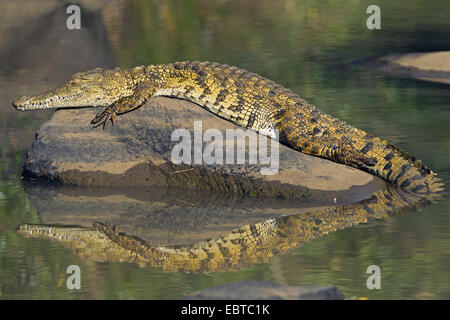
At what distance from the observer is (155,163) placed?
27.6 ft

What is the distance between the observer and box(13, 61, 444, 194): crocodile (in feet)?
27.2

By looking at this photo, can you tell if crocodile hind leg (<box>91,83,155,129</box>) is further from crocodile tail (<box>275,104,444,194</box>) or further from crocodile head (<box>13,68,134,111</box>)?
crocodile tail (<box>275,104,444,194</box>)

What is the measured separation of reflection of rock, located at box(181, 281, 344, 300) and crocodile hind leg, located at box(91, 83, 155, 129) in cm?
362

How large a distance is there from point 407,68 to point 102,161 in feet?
22.0

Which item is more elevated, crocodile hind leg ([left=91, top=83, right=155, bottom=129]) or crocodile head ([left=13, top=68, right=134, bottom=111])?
crocodile head ([left=13, top=68, right=134, bottom=111])

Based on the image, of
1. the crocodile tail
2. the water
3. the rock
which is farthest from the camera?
the crocodile tail

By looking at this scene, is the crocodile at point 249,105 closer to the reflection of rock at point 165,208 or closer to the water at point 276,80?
the water at point 276,80

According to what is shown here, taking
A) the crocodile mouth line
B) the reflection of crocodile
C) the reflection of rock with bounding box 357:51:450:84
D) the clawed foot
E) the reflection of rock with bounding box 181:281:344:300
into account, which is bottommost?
the reflection of rock with bounding box 181:281:344:300

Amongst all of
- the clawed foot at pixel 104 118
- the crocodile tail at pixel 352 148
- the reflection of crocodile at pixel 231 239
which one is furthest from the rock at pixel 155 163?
the reflection of crocodile at pixel 231 239

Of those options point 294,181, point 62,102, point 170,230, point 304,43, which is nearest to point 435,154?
point 294,181

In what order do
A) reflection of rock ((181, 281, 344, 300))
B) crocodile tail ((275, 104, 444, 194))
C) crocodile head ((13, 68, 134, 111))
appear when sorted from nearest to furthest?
reflection of rock ((181, 281, 344, 300)) < crocodile tail ((275, 104, 444, 194)) < crocodile head ((13, 68, 134, 111))

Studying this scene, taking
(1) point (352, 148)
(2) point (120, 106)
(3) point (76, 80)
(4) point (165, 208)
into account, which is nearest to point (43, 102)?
(3) point (76, 80)

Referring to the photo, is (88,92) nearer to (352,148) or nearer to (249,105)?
(249,105)

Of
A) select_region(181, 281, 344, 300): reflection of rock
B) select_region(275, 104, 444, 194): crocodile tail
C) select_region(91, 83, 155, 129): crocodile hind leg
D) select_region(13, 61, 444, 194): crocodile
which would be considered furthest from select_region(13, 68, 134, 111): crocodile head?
select_region(181, 281, 344, 300): reflection of rock
